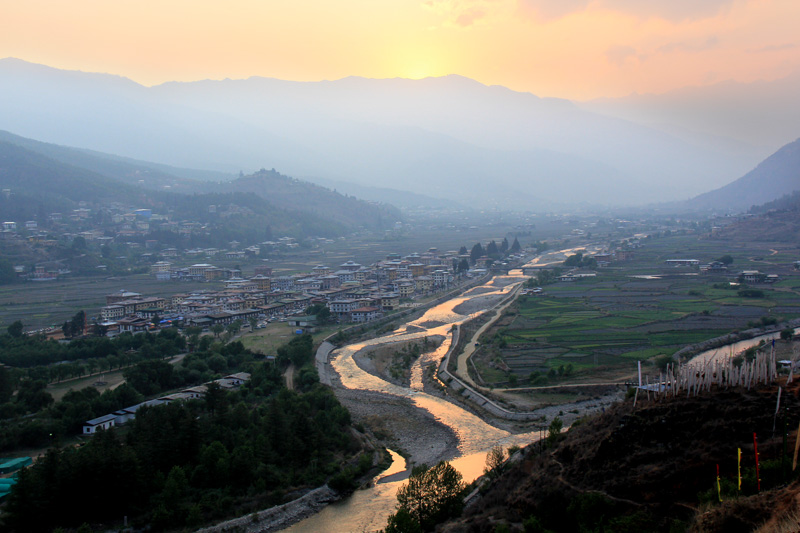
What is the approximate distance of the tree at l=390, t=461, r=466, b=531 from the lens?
10.6 metres

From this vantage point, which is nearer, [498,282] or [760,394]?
[760,394]

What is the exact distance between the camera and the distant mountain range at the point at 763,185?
4518 inches

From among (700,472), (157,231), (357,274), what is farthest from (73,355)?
(157,231)

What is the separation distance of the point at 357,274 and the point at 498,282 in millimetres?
9165

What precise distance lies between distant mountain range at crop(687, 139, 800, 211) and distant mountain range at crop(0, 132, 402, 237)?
6452cm

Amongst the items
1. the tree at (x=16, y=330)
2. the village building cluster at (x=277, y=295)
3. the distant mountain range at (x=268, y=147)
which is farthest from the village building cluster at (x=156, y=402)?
the distant mountain range at (x=268, y=147)

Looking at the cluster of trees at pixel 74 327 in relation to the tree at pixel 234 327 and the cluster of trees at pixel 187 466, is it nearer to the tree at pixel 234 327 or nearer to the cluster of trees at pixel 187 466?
the tree at pixel 234 327

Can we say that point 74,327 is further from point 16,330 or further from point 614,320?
point 614,320

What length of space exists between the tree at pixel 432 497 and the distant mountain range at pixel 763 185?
113021 mm

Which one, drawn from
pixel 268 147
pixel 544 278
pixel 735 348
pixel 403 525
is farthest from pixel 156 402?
pixel 268 147

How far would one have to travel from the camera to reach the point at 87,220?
200ft

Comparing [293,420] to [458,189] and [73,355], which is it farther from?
[458,189]

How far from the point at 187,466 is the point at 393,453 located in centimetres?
465

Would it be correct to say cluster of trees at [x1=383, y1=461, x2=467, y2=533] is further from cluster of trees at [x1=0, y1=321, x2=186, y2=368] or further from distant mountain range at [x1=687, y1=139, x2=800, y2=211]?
distant mountain range at [x1=687, y1=139, x2=800, y2=211]
